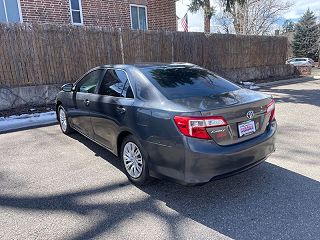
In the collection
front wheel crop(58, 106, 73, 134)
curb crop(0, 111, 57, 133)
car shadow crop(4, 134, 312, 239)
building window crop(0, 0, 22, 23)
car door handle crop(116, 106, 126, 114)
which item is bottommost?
car shadow crop(4, 134, 312, 239)

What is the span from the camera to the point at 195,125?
296cm

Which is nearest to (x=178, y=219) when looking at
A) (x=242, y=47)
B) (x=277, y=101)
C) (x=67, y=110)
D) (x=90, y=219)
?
(x=90, y=219)

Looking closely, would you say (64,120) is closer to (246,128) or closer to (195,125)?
(195,125)

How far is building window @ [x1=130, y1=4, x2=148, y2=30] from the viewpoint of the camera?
1397 cm

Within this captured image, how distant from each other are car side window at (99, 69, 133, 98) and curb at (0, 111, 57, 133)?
3726 millimetres

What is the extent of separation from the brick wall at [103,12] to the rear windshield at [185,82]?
9291 millimetres

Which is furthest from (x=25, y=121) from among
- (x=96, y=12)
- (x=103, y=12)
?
(x=103, y=12)

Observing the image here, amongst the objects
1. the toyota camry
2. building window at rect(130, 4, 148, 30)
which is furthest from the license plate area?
building window at rect(130, 4, 148, 30)

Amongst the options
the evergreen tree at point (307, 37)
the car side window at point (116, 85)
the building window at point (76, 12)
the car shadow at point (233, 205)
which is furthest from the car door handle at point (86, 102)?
the evergreen tree at point (307, 37)

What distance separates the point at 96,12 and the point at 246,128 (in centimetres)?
1123

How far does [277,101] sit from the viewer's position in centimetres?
980

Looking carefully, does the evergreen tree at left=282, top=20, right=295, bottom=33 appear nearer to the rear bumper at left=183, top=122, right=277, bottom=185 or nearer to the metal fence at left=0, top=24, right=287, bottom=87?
the metal fence at left=0, top=24, right=287, bottom=87

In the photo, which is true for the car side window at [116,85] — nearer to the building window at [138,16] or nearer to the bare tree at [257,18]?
the building window at [138,16]

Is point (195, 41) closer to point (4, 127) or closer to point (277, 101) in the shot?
point (277, 101)
